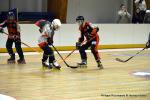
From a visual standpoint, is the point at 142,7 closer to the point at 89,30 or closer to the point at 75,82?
the point at 89,30

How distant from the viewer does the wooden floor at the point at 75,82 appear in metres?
6.80

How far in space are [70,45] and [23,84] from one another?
24.1 ft

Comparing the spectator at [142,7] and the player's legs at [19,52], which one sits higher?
the spectator at [142,7]

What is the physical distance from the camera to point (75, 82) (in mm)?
8172

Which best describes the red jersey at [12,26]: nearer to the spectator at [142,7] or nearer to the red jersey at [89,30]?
the red jersey at [89,30]

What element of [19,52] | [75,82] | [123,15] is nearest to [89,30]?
[19,52]

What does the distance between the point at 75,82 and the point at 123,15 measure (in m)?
10.0

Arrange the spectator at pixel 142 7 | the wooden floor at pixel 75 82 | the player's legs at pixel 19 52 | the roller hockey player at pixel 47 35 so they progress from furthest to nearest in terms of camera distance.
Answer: the spectator at pixel 142 7, the player's legs at pixel 19 52, the roller hockey player at pixel 47 35, the wooden floor at pixel 75 82

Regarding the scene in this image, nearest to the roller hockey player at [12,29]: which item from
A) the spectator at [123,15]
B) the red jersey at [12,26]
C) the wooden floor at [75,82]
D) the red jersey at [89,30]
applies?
the red jersey at [12,26]

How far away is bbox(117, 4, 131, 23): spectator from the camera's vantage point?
17.8 meters

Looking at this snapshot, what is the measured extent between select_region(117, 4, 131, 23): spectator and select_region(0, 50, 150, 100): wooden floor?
657 cm

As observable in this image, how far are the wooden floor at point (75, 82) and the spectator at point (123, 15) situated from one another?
6569 millimetres

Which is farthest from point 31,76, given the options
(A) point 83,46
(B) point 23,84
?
(A) point 83,46

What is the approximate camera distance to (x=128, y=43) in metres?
16.6
